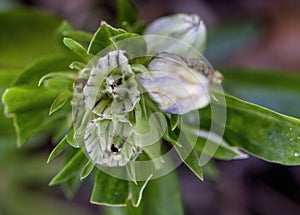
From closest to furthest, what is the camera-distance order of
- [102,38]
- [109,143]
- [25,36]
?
[109,143]
[102,38]
[25,36]

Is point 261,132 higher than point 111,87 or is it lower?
lower

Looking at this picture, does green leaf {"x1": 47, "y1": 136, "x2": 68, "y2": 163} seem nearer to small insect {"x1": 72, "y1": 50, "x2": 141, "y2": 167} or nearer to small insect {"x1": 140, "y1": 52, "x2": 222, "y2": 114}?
small insect {"x1": 72, "y1": 50, "x2": 141, "y2": 167}

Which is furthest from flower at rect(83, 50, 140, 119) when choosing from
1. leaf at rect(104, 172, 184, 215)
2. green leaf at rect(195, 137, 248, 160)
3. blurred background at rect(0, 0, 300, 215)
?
blurred background at rect(0, 0, 300, 215)

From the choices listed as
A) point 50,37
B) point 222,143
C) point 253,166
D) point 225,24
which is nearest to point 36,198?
point 50,37

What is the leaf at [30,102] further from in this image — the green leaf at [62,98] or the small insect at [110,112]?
the small insect at [110,112]

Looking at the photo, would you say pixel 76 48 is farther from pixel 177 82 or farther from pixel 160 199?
pixel 160 199

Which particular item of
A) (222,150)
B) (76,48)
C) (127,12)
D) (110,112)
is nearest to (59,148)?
(110,112)

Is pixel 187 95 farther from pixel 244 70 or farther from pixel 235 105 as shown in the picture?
pixel 244 70
